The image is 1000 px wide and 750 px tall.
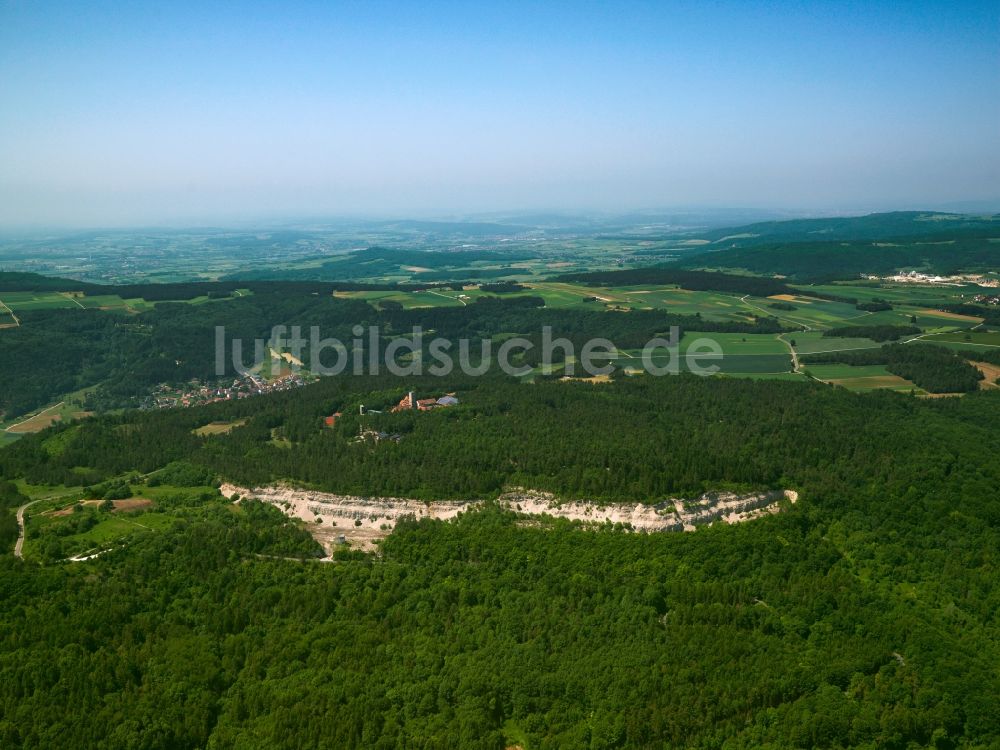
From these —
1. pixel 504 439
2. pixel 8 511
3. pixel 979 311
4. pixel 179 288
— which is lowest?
pixel 8 511

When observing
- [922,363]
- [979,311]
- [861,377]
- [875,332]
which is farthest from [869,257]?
[861,377]

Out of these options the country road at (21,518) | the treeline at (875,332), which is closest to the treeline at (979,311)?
the treeline at (875,332)

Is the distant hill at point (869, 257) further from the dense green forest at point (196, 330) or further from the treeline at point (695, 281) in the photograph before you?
the dense green forest at point (196, 330)

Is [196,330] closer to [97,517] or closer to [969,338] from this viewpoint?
[97,517]

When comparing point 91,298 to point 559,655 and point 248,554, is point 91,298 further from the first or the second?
point 559,655

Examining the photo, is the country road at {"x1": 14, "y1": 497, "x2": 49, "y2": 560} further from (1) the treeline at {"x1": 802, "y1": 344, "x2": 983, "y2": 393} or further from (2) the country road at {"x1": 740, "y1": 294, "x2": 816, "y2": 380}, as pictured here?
(1) the treeline at {"x1": 802, "y1": 344, "x2": 983, "y2": 393}
